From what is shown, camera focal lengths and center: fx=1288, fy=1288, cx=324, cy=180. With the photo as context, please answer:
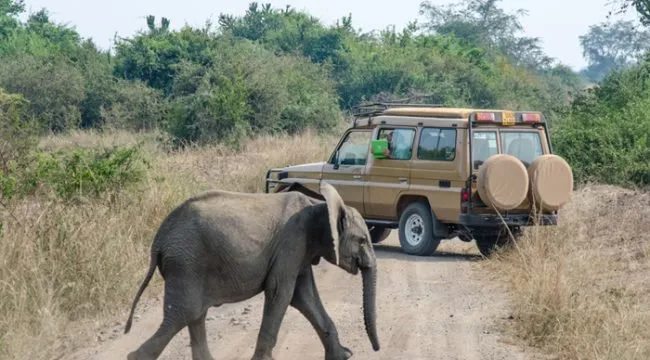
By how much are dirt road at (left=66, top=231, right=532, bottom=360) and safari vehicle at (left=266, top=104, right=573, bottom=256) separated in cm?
118

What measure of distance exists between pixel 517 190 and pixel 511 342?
Result: 5037 mm

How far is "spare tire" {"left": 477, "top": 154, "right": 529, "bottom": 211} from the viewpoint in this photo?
50.9 ft

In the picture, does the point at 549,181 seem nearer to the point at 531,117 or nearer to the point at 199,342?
the point at 531,117

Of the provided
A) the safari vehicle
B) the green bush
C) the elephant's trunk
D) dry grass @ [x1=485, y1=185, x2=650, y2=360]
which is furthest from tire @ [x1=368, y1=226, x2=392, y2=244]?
A: the elephant's trunk

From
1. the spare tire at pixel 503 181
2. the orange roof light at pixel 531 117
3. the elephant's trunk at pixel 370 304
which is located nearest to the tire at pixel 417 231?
the spare tire at pixel 503 181

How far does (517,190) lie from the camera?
15.7 meters

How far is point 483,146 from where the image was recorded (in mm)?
16359

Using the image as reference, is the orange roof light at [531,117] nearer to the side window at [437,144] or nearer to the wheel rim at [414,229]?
the side window at [437,144]

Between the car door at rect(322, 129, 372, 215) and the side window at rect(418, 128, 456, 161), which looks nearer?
the side window at rect(418, 128, 456, 161)

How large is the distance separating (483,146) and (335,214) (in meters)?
7.62

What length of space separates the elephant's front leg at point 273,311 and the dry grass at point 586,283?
2380mm

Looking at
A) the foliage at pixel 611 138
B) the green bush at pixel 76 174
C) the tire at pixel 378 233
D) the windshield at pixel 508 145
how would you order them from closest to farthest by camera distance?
1. the green bush at pixel 76 174
2. the windshield at pixel 508 145
3. the tire at pixel 378 233
4. the foliage at pixel 611 138

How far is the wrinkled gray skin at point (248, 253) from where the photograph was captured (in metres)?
8.87

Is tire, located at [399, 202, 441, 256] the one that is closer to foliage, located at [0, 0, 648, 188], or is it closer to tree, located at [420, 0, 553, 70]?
foliage, located at [0, 0, 648, 188]
